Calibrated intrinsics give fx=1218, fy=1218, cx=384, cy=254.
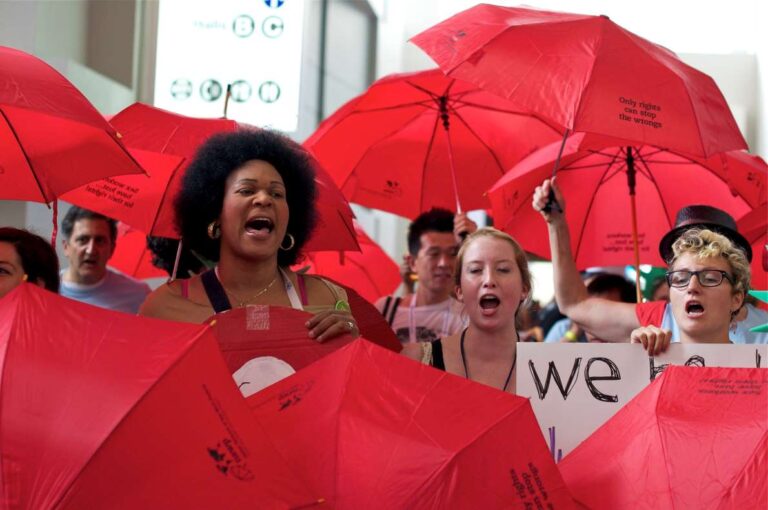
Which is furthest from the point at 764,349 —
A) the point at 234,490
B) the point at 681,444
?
the point at 234,490

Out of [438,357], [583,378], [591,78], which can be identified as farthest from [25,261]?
[591,78]

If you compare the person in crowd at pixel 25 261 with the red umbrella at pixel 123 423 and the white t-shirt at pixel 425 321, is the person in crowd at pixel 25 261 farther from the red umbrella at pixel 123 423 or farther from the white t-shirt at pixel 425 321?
the white t-shirt at pixel 425 321

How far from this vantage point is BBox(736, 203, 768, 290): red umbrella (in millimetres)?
5129

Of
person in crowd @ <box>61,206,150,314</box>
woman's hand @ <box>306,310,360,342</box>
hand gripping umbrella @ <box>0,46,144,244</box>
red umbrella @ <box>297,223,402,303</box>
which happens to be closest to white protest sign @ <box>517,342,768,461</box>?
woman's hand @ <box>306,310,360,342</box>

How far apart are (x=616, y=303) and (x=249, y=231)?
58.6 inches

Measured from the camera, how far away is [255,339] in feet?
11.4

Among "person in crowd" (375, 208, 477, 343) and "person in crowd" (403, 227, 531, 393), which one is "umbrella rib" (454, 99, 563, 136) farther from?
"person in crowd" (403, 227, 531, 393)

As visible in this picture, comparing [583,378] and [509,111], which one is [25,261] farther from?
[509,111]

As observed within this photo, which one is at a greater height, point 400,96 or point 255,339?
point 400,96

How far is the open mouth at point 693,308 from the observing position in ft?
12.8

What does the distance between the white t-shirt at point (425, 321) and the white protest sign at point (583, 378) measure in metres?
1.84

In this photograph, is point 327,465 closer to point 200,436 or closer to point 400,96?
point 200,436

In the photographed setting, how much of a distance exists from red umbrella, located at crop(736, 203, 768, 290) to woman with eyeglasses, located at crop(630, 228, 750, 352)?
1136 millimetres

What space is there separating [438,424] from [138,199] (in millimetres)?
2645
